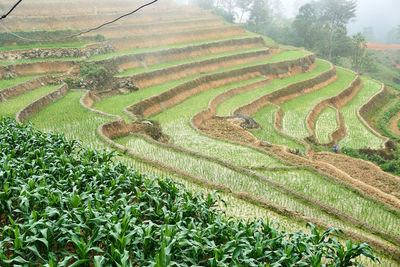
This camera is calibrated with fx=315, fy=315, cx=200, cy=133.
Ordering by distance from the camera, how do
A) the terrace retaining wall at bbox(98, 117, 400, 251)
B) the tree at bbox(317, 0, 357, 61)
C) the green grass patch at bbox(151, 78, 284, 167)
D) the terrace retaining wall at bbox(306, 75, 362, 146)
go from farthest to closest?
the tree at bbox(317, 0, 357, 61) → the terrace retaining wall at bbox(306, 75, 362, 146) → the green grass patch at bbox(151, 78, 284, 167) → the terrace retaining wall at bbox(98, 117, 400, 251)

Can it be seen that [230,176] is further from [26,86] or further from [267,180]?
[26,86]

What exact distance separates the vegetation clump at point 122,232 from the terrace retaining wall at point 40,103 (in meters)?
6.68

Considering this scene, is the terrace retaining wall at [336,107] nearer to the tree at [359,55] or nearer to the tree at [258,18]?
the tree at [359,55]

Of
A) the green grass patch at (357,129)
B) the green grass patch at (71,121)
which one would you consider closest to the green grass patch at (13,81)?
the green grass patch at (71,121)

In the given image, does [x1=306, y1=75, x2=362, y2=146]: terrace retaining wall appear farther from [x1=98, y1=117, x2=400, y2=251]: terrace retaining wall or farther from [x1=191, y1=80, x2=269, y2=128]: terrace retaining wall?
[x1=98, y1=117, x2=400, y2=251]: terrace retaining wall

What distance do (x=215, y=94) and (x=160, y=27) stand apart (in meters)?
13.1

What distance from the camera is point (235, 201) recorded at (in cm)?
788

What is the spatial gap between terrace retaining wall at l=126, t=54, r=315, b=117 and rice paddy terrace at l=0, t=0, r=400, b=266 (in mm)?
101

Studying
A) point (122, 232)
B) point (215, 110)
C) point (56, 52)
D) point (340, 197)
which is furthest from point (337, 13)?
point (122, 232)

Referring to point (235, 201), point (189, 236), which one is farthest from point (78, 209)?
point (235, 201)

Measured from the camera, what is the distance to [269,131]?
17156mm

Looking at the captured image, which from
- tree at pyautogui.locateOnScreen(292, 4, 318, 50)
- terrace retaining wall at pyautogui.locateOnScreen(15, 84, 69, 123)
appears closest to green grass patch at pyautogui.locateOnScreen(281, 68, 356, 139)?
terrace retaining wall at pyautogui.locateOnScreen(15, 84, 69, 123)

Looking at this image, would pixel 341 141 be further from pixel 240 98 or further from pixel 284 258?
pixel 284 258

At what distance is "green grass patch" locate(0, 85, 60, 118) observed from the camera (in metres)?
12.9
